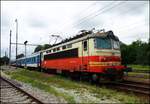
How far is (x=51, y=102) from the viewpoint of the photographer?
35.7ft

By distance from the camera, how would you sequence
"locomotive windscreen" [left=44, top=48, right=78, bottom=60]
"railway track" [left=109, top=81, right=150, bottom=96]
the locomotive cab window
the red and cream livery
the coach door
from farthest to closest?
"locomotive windscreen" [left=44, top=48, right=78, bottom=60] < the coach door < the locomotive cab window < the red and cream livery < "railway track" [left=109, top=81, right=150, bottom=96]

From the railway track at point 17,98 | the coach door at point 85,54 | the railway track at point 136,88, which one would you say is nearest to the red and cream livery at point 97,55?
the coach door at point 85,54

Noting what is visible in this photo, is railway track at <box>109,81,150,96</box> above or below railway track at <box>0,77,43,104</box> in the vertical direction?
above

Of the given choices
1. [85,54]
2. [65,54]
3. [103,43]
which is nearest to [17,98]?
[85,54]

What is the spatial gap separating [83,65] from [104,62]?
1.86m

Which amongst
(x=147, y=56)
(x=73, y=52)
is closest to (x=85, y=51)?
(x=73, y=52)

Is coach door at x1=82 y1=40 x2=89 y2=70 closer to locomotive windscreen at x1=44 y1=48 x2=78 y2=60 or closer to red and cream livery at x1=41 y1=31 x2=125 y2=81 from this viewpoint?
red and cream livery at x1=41 y1=31 x2=125 y2=81

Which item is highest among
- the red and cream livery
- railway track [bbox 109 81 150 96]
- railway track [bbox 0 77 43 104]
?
the red and cream livery

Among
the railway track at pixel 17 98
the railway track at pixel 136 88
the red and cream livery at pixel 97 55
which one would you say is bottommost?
the railway track at pixel 17 98

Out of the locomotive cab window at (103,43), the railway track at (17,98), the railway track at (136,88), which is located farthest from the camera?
the locomotive cab window at (103,43)

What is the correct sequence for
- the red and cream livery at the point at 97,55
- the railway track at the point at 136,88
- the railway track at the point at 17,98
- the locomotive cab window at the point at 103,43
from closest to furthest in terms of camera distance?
1. the railway track at the point at 17,98
2. the railway track at the point at 136,88
3. the red and cream livery at the point at 97,55
4. the locomotive cab window at the point at 103,43

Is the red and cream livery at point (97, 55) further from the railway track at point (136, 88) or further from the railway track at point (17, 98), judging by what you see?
the railway track at point (17, 98)

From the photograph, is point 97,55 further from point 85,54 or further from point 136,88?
point 136,88

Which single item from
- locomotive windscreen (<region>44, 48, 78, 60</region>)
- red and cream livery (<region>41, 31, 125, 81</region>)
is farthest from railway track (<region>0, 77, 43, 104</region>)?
locomotive windscreen (<region>44, 48, 78, 60</region>)
